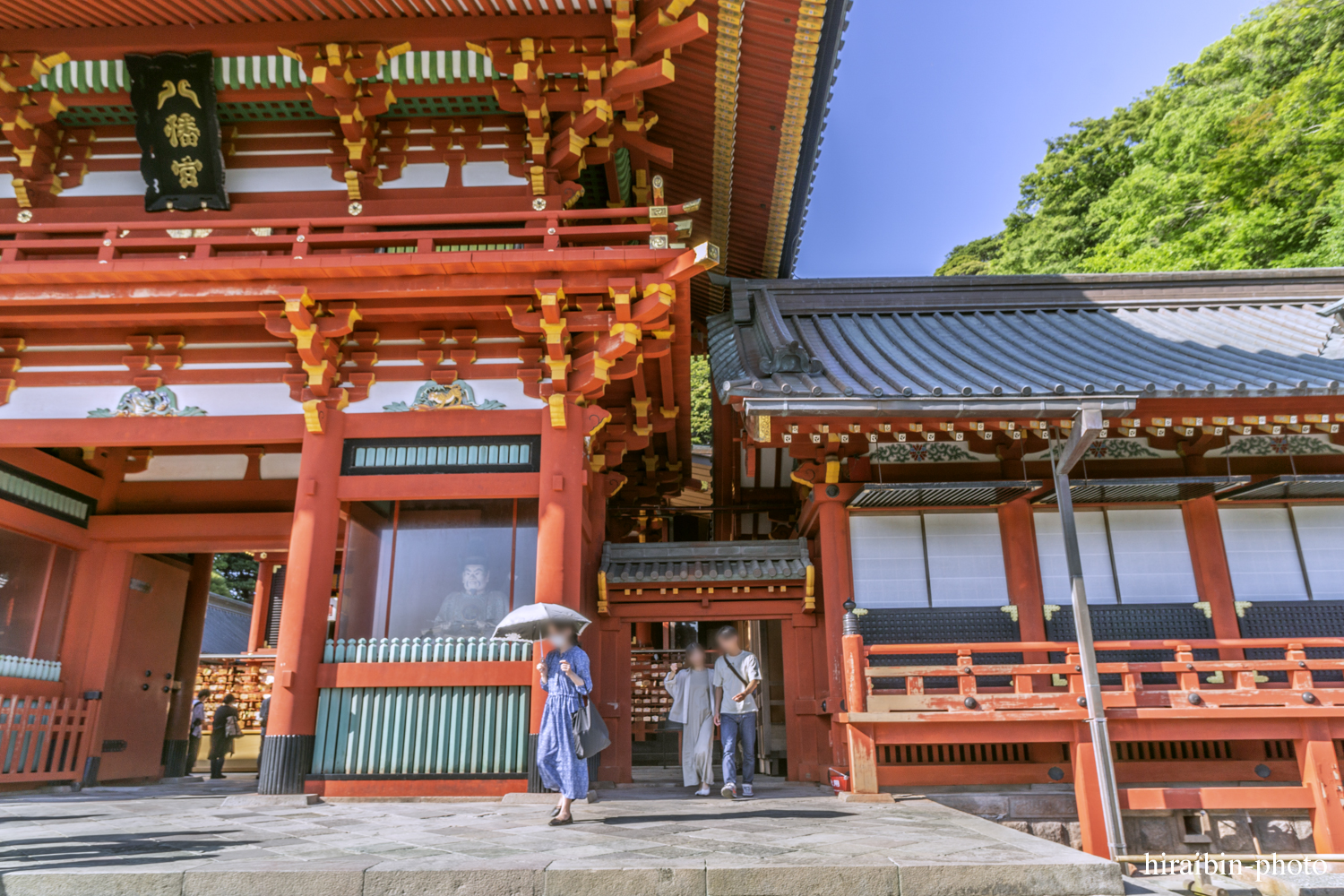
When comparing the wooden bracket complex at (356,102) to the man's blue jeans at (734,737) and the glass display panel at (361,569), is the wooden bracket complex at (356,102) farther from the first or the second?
the man's blue jeans at (734,737)

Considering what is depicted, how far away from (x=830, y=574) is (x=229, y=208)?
8.06 meters

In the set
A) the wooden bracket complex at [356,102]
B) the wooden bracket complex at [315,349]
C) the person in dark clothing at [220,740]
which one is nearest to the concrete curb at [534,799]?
the wooden bracket complex at [315,349]

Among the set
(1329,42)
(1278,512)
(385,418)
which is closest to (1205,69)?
(1329,42)

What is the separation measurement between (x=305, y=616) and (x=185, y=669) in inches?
251

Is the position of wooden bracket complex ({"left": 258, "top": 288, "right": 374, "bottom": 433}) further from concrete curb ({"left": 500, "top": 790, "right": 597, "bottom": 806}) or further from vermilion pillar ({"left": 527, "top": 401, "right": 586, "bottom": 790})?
concrete curb ({"left": 500, "top": 790, "right": 597, "bottom": 806})

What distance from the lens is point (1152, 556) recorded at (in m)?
9.29

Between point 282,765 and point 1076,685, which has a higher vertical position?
point 1076,685

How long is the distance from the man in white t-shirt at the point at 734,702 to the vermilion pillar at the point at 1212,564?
5.24 m

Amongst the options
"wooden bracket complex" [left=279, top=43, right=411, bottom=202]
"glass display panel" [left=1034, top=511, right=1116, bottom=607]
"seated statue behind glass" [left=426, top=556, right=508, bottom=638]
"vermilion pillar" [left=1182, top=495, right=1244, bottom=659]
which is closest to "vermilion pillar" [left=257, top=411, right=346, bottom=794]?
"seated statue behind glass" [left=426, top=556, right=508, bottom=638]

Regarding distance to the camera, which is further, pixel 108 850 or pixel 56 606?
pixel 56 606

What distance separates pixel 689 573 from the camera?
10.2 metres

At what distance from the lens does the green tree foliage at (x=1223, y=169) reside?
71.5 ft

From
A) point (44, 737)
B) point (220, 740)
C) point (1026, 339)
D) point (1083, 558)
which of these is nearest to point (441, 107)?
point (1026, 339)

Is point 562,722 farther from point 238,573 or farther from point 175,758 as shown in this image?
point 238,573
